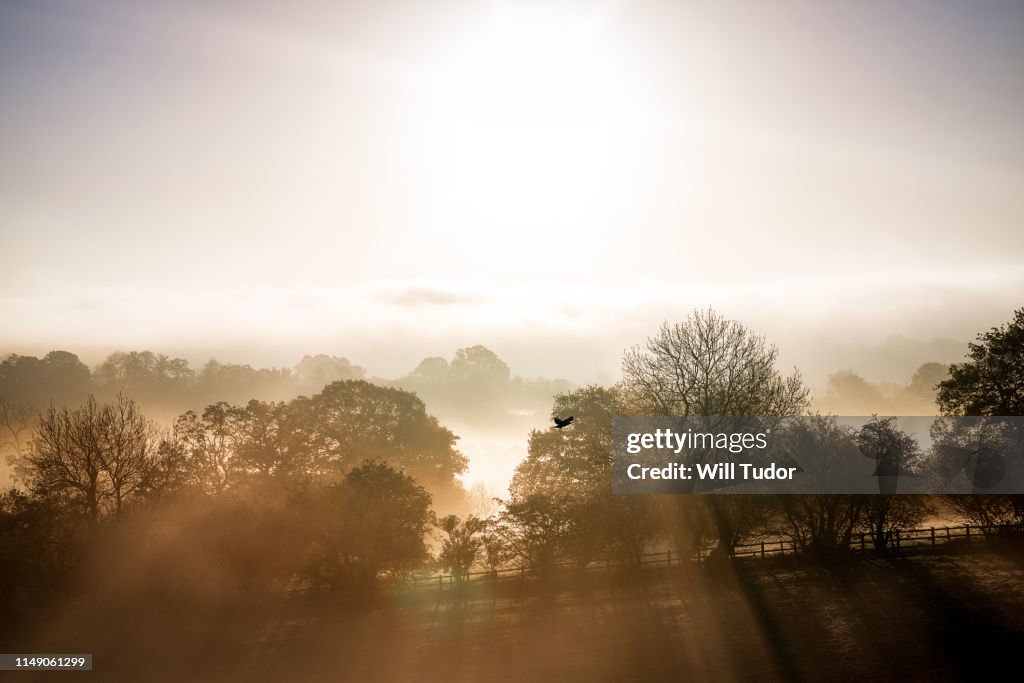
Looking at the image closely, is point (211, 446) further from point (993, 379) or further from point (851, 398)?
point (851, 398)

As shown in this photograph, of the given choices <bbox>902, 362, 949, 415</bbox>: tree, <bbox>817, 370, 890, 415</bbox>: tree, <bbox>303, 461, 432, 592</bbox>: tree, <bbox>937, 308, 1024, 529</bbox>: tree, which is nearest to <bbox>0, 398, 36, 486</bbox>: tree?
<bbox>303, 461, 432, 592</bbox>: tree

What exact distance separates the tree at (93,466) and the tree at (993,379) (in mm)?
45873

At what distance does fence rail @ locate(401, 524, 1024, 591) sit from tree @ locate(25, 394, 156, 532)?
53.4ft

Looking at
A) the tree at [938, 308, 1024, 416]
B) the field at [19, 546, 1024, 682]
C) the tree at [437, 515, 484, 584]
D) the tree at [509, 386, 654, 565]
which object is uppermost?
the tree at [938, 308, 1024, 416]

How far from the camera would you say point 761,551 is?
34.0 meters

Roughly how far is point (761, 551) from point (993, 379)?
16.2 metres

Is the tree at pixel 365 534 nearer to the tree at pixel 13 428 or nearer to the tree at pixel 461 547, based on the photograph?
the tree at pixel 461 547

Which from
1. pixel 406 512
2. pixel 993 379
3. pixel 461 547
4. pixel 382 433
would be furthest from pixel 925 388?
pixel 406 512

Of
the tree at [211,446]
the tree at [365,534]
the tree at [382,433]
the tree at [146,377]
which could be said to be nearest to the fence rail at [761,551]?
the tree at [365,534]

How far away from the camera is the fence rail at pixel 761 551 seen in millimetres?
33062

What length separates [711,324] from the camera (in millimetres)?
34969

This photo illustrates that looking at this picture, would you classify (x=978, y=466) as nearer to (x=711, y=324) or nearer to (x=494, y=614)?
(x=711, y=324)

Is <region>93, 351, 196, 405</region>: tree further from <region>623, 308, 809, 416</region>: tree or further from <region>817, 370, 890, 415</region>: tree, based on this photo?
<region>817, 370, 890, 415</region>: tree

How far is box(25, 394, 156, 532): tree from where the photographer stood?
31875 millimetres
